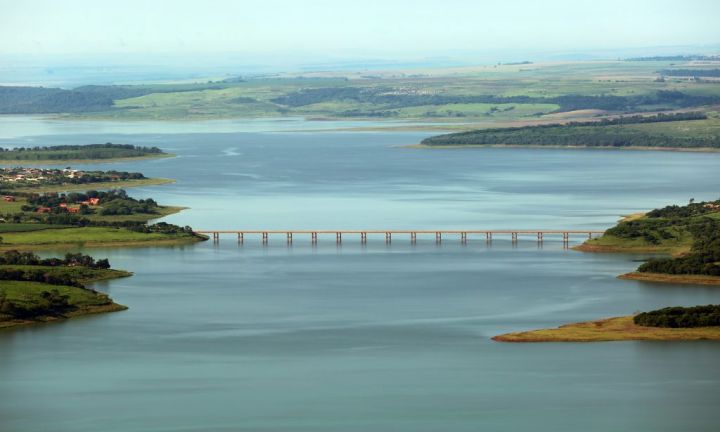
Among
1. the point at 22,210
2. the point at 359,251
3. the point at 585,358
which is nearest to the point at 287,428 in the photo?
the point at 585,358

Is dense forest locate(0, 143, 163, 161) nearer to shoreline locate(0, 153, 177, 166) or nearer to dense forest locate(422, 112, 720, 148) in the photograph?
shoreline locate(0, 153, 177, 166)

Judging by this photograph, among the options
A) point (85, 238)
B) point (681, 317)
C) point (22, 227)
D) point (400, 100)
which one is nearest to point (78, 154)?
point (22, 227)

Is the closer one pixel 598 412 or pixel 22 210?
pixel 598 412

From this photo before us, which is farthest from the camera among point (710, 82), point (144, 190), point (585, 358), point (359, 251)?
point (710, 82)

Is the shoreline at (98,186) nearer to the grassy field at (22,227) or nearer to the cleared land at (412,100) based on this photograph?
the grassy field at (22,227)

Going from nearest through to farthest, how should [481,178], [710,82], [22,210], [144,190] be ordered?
[22,210] → [144,190] → [481,178] → [710,82]

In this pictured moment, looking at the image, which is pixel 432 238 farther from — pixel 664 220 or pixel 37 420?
pixel 37 420
